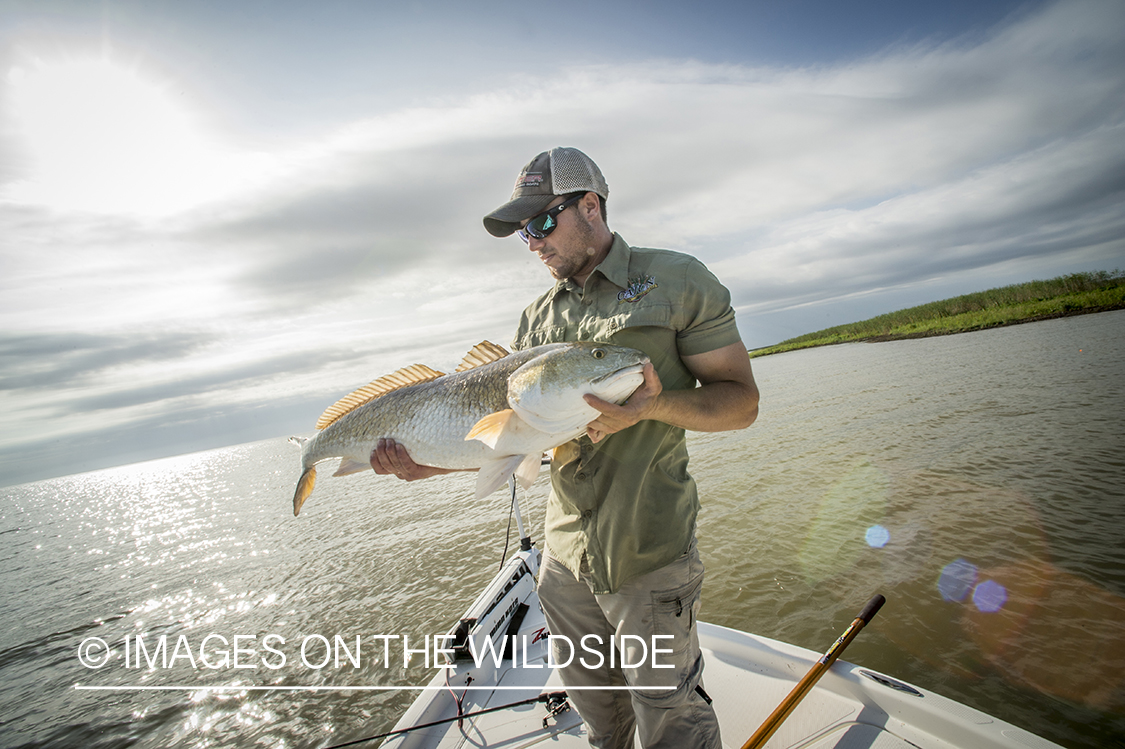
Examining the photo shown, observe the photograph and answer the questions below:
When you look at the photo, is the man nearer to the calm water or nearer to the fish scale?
the fish scale

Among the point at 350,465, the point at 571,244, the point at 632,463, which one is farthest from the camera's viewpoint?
the point at 350,465

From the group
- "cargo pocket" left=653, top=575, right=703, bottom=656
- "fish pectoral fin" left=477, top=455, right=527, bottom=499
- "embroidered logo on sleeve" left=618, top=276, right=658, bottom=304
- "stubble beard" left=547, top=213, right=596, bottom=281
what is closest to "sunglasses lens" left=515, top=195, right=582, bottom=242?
"stubble beard" left=547, top=213, right=596, bottom=281

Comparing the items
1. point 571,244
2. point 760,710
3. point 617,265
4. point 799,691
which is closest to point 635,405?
point 617,265

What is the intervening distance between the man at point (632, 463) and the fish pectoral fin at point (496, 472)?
9.4 inches

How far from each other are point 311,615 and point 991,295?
51879 millimetres

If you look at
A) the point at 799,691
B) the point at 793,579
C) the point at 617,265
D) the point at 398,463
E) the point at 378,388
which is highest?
the point at 617,265

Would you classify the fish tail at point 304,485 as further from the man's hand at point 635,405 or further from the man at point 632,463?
the man's hand at point 635,405

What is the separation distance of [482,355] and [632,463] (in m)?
1.36

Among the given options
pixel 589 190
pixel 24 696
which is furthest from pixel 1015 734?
pixel 24 696

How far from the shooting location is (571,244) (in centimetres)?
244

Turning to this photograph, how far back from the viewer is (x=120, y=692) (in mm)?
7367

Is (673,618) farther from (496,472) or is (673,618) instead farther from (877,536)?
(877,536)

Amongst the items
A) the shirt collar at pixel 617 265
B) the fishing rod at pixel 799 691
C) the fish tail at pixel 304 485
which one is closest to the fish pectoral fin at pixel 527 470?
the shirt collar at pixel 617 265

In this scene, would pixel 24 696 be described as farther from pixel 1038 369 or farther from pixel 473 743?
pixel 1038 369
